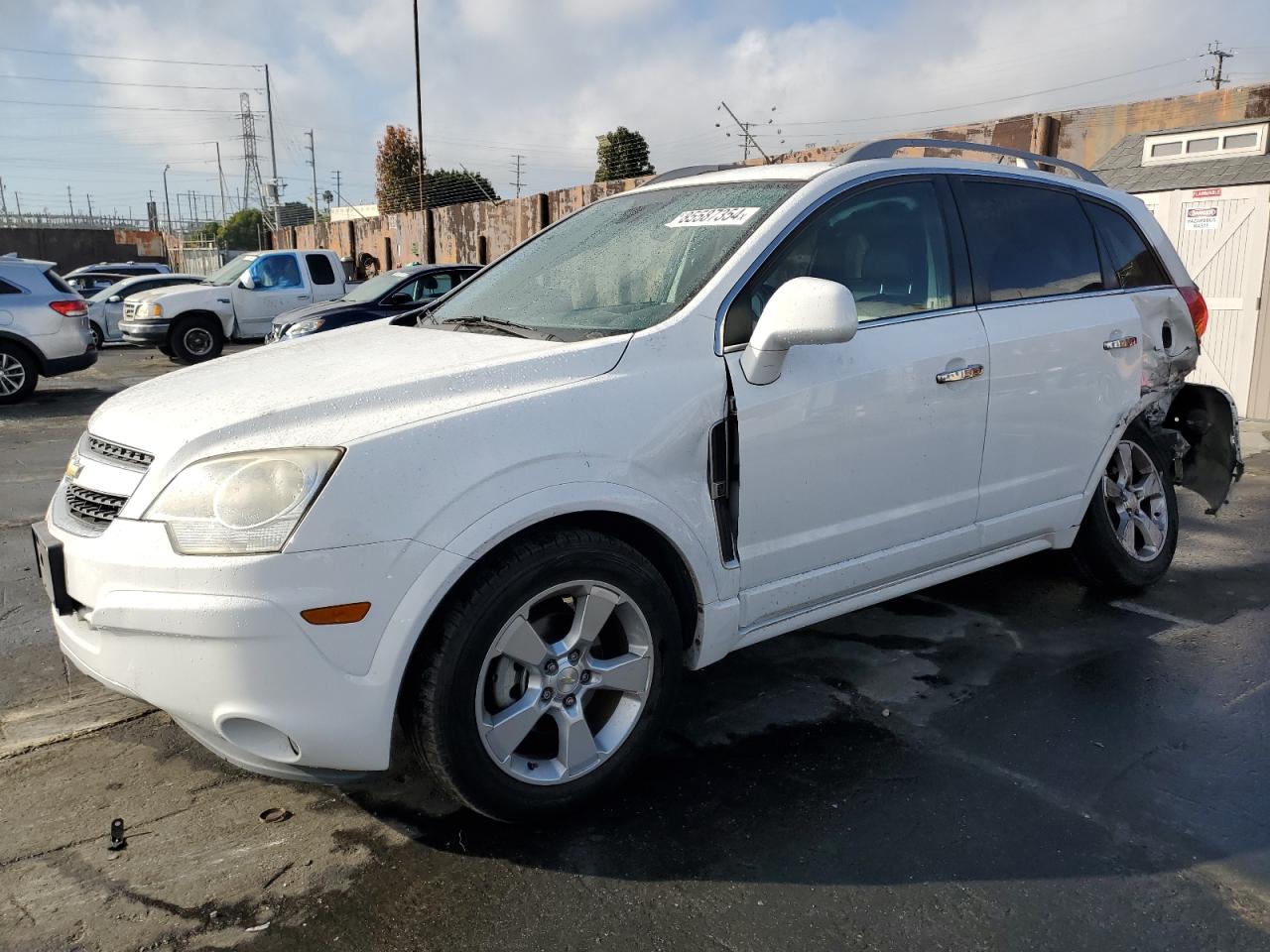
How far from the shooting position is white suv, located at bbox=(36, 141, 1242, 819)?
2324mm

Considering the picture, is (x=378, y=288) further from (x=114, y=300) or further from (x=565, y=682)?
(x=565, y=682)

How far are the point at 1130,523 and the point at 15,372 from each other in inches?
463

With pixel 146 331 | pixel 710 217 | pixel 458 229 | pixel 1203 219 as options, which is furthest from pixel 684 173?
pixel 458 229

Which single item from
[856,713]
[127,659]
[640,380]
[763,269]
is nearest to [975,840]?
[856,713]

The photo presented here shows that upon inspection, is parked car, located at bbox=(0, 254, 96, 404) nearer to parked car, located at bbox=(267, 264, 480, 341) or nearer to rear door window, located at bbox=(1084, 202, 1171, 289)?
parked car, located at bbox=(267, 264, 480, 341)

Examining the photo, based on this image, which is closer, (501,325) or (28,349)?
(501,325)

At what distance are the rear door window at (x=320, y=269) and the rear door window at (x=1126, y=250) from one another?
A: 1471cm

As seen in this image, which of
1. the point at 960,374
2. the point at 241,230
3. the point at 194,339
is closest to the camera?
the point at 960,374

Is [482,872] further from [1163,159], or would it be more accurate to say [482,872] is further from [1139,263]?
[1163,159]

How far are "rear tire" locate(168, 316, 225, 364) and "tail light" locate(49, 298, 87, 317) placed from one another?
150 inches

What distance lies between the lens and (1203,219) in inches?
361

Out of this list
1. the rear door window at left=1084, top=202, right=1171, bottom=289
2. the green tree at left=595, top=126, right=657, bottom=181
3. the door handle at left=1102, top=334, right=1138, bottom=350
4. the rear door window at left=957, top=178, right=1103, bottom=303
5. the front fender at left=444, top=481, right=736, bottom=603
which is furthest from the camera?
the green tree at left=595, top=126, right=657, bottom=181

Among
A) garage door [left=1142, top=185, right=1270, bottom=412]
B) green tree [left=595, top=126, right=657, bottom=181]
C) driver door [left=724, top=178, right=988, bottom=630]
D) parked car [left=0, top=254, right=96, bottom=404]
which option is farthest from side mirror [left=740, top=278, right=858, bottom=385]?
green tree [left=595, top=126, right=657, bottom=181]

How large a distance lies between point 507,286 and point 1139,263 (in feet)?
9.09
